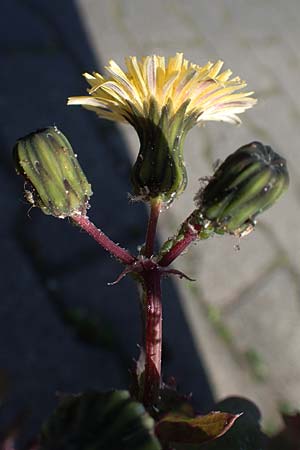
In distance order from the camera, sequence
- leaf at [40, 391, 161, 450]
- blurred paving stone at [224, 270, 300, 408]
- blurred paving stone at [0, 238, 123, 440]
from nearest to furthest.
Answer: leaf at [40, 391, 161, 450]
blurred paving stone at [0, 238, 123, 440]
blurred paving stone at [224, 270, 300, 408]

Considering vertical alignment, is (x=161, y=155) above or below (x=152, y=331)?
above

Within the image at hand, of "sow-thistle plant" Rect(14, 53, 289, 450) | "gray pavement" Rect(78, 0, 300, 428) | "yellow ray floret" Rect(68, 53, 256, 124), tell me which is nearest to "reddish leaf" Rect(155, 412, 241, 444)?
"sow-thistle plant" Rect(14, 53, 289, 450)

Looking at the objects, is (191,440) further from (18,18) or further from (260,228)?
(18,18)

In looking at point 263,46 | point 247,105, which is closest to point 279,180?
point 247,105

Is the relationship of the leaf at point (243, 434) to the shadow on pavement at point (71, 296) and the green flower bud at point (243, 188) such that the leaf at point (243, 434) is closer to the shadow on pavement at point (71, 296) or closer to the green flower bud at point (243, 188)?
the green flower bud at point (243, 188)

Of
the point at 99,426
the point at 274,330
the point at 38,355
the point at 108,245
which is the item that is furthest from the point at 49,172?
the point at 274,330

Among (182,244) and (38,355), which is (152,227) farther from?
(38,355)

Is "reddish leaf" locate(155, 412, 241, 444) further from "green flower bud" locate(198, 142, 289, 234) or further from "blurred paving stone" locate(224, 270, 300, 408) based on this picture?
"blurred paving stone" locate(224, 270, 300, 408)
